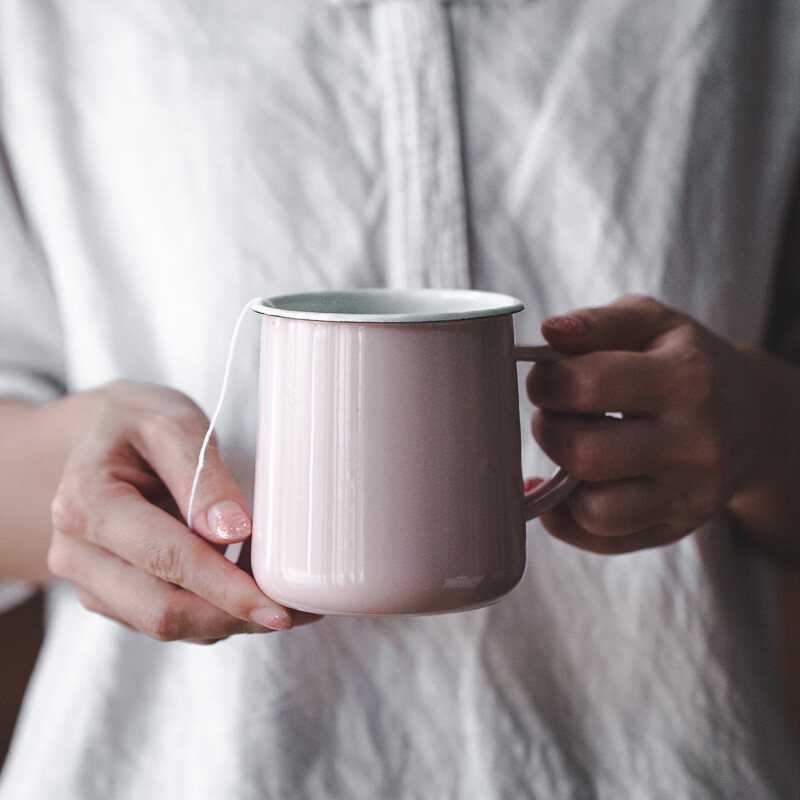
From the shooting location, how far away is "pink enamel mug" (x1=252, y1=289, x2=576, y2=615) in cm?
41

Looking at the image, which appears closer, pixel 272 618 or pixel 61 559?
pixel 272 618

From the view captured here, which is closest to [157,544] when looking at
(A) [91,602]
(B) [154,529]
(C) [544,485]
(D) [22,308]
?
(B) [154,529]

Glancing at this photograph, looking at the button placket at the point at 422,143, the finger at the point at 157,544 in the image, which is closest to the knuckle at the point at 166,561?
the finger at the point at 157,544

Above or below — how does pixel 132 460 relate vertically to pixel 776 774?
above

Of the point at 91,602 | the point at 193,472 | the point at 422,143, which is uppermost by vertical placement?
the point at 422,143

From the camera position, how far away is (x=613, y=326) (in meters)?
0.53

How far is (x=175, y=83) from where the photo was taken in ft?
2.15

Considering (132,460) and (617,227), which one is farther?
(617,227)

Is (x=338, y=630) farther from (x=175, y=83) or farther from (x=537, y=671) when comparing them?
(x=175, y=83)

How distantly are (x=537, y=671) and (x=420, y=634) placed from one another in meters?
0.10

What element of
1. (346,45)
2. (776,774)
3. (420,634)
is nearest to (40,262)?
(346,45)

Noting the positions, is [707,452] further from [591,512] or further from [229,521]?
[229,521]

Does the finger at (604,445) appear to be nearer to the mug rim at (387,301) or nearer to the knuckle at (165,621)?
the mug rim at (387,301)

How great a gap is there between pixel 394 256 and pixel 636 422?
22 centimetres
